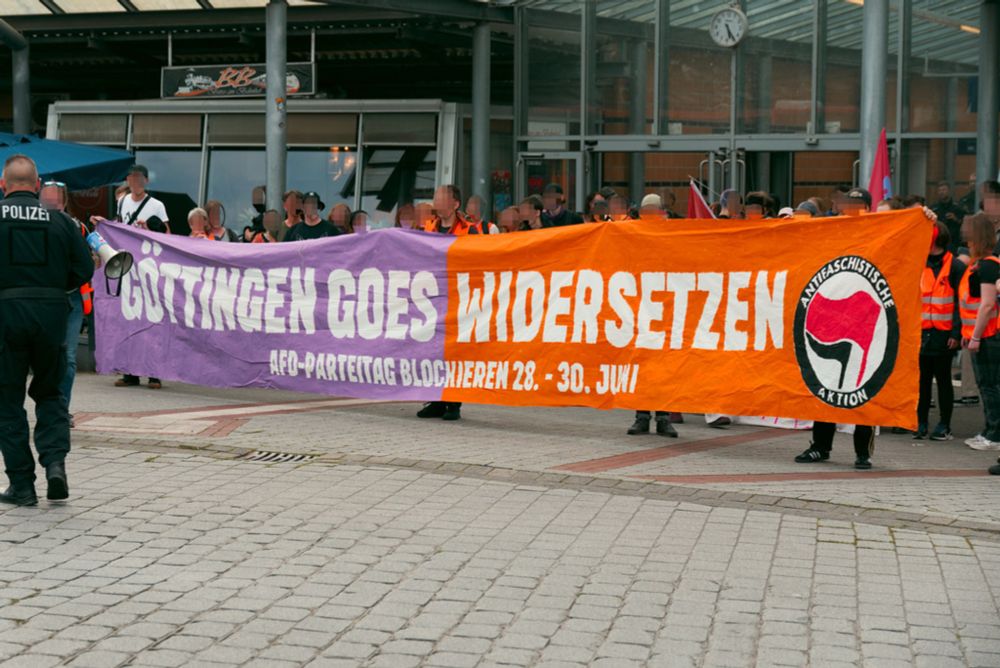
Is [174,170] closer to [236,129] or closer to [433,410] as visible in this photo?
[236,129]

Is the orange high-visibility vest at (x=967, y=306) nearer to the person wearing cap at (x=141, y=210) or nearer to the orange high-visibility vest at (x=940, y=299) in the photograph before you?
the orange high-visibility vest at (x=940, y=299)

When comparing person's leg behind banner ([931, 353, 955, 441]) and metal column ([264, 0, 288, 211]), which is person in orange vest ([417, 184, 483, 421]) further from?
metal column ([264, 0, 288, 211])

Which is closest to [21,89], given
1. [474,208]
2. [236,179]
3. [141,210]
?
[236,179]

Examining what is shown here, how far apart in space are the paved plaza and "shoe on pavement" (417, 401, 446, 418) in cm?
107

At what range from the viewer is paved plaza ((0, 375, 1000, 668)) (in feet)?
18.8

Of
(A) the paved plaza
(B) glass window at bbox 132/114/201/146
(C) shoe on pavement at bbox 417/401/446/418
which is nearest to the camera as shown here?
(A) the paved plaza

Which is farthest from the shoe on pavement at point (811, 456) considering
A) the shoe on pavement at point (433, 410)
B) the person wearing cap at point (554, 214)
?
the person wearing cap at point (554, 214)

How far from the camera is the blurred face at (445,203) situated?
41.3ft

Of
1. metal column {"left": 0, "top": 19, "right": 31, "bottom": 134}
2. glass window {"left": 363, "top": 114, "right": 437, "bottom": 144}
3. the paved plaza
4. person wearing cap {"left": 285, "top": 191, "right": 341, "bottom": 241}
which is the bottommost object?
the paved plaza

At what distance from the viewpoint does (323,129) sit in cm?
2344

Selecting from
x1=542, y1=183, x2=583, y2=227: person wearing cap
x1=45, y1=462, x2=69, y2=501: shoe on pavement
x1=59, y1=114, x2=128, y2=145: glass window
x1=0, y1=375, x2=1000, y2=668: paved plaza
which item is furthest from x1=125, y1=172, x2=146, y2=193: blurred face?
x1=59, y1=114, x2=128, y2=145: glass window

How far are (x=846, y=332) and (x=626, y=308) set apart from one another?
1.80 metres

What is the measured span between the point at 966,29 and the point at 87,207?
14455 millimetres

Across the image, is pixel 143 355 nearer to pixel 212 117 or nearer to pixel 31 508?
pixel 31 508
